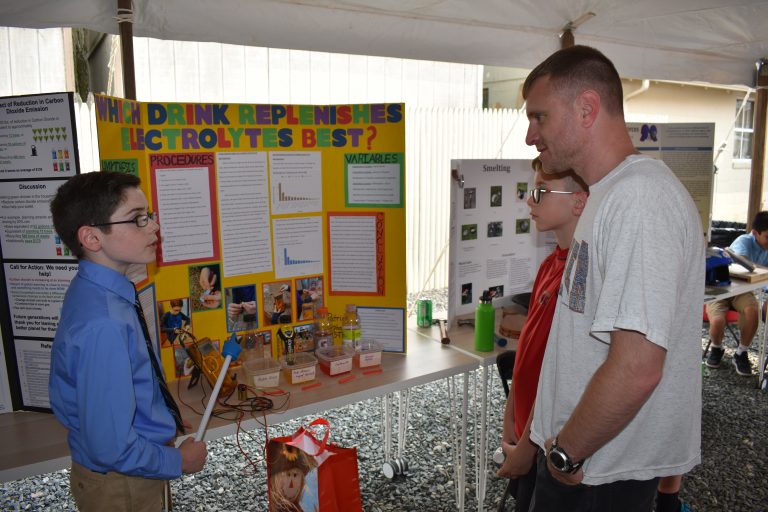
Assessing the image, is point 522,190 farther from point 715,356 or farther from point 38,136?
point 715,356

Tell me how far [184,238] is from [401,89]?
218 inches

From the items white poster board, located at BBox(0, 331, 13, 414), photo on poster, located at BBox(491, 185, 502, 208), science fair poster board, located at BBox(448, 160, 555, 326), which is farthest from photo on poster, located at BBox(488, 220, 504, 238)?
white poster board, located at BBox(0, 331, 13, 414)

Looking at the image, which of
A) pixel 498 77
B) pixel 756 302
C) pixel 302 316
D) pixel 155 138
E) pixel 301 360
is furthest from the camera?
pixel 498 77

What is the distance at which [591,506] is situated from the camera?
1290 mm

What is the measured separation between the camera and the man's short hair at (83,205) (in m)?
1.42

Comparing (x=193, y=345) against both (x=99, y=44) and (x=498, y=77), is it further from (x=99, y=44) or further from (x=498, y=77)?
(x=498, y=77)

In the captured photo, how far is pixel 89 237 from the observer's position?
1.42 meters

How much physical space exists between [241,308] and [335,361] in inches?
18.8

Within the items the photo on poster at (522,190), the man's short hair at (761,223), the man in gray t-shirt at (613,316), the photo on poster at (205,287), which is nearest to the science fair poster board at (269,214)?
the photo on poster at (205,287)

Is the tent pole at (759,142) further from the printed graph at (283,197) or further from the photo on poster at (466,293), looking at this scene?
Answer: the printed graph at (283,197)

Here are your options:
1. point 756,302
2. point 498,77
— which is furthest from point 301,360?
point 498,77

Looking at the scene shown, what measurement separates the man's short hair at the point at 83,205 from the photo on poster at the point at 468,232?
1.82 m

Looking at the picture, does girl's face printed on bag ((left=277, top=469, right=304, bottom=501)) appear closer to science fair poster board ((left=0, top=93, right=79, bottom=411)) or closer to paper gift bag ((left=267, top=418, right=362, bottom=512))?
paper gift bag ((left=267, top=418, right=362, bottom=512))

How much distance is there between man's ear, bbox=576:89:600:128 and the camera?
1197 mm
